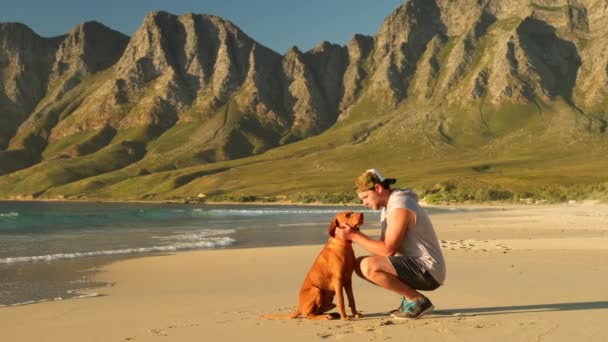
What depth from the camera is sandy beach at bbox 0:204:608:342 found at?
8266 millimetres

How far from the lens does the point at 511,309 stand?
971 centimetres

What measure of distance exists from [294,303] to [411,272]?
3.04 metres

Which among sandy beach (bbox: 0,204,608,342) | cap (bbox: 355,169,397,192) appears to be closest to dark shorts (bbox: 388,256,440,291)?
sandy beach (bbox: 0,204,608,342)

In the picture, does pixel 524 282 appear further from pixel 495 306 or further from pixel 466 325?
pixel 466 325

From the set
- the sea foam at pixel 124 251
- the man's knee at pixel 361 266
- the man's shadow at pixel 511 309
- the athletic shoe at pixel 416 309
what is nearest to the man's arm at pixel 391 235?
the man's knee at pixel 361 266

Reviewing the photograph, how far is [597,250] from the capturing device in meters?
18.8

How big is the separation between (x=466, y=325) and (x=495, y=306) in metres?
1.74

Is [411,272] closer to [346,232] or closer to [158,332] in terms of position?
[346,232]

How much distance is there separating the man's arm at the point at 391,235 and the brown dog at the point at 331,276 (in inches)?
6.6

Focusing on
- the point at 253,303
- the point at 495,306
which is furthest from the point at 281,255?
the point at 495,306

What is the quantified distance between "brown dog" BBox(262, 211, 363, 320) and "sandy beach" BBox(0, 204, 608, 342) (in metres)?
0.23

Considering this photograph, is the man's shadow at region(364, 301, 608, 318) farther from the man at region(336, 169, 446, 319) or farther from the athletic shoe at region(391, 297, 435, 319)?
the man at region(336, 169, 446, 319)

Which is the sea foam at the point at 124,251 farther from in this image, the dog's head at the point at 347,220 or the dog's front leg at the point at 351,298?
the dog's head at the point at 347,220

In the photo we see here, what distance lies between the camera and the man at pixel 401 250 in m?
8.53
